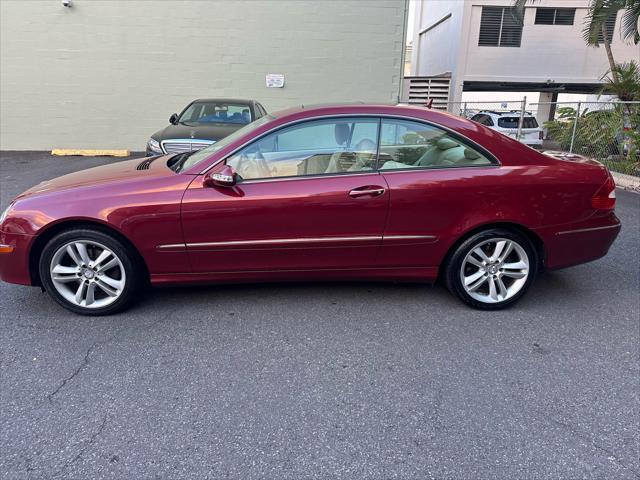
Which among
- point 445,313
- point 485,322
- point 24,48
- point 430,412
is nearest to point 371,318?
point 445,313

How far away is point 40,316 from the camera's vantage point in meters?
3.62

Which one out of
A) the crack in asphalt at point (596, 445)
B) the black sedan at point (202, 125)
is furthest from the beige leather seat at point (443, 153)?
the black sedan at point (202, 125)

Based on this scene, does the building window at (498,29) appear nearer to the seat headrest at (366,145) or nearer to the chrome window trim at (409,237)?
the seat headrest at (366,145)

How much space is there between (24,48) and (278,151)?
41.2 ft

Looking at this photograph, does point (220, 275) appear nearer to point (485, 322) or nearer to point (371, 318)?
point (371, 318)

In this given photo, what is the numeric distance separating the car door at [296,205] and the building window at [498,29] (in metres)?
21.8

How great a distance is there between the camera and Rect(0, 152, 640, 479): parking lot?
2273mm

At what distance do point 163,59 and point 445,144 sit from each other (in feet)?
38.0

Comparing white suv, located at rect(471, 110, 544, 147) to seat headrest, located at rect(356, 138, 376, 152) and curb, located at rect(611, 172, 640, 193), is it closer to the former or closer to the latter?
curb, located at rect(611, 172, 640, 193)

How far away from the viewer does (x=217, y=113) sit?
8.96 m

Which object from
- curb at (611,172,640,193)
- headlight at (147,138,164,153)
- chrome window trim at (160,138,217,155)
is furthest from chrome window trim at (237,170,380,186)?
curb at (611,172,640,193)

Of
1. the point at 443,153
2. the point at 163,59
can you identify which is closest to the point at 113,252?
the point at 443,153

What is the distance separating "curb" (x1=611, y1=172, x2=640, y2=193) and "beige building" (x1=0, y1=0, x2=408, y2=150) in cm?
631

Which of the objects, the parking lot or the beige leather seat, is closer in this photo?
the parking lot
